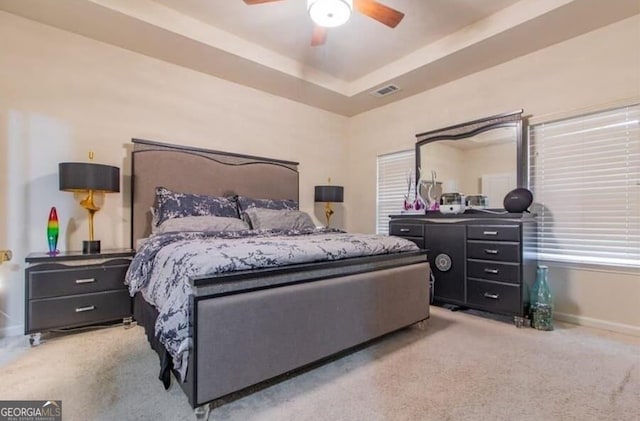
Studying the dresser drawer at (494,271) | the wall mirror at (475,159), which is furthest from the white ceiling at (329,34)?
the dresser drawer at (494,271)

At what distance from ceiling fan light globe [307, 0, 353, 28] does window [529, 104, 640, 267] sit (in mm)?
2274

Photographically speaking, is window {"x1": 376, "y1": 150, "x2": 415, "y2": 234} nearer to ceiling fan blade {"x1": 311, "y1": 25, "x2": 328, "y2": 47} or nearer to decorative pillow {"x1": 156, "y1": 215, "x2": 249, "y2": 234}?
ceiling fan blade {"x1": 311, "y1": 25, "x2": 328, "y2": 47}

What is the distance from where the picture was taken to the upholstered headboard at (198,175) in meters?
3.13

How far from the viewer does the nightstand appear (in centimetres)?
232

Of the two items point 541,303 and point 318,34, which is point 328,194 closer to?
point 318,34

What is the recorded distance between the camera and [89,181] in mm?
2574

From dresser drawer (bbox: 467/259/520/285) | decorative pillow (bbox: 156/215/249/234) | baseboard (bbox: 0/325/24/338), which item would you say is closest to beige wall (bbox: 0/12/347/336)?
baseboard (bbox: 0/325/24/338)

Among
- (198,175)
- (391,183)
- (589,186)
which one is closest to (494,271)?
(589,186)

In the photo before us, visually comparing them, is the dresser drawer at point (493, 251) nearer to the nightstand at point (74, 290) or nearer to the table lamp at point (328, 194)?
the table lamp at point (328, 194)

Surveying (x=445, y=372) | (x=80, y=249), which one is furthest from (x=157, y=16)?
(x=445, y=372)

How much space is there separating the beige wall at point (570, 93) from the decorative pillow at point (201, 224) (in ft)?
8.52

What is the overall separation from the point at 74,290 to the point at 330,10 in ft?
9.24

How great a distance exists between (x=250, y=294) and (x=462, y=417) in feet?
3.84

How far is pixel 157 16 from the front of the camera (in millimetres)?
2799
